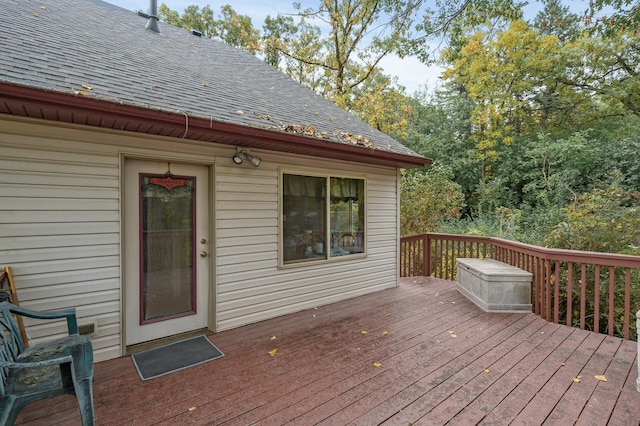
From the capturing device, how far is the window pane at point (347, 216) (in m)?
4.71

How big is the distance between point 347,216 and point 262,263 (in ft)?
5.47

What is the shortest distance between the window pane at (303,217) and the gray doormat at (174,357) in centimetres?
147

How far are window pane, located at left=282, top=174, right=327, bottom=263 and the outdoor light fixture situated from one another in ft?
1.75

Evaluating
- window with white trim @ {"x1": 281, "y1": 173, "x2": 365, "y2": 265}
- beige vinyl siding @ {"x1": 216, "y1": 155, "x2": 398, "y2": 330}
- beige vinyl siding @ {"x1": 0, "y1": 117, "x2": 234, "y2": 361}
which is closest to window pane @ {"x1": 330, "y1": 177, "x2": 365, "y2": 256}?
window with white trim @ {"x1": 281, "y1": 173, "x2": 365, "y2": 265}

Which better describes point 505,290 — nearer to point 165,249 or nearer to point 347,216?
point 347,216

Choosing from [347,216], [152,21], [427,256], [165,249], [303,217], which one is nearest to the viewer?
[165,249]

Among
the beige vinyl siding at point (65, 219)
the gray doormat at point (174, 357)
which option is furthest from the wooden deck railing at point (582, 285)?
the beige vinyl siding at point (65, 219)

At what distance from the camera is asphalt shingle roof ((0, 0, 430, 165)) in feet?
8.72

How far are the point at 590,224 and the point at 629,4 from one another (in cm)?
382

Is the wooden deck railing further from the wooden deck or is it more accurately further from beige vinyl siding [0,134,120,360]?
beige vinyl siding [0,134,120,360]

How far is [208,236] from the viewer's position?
352 cm

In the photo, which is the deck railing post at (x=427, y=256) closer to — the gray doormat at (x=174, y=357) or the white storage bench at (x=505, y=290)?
the white storage bench at (x=505, y=290)

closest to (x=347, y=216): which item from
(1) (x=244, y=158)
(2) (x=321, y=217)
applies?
(2) (x=321, y=217)

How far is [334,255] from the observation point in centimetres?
471
